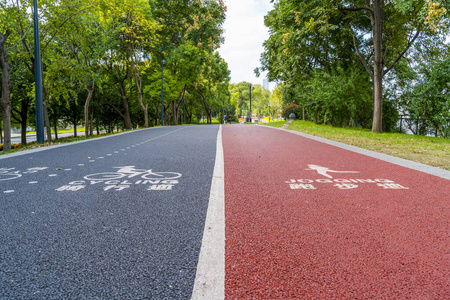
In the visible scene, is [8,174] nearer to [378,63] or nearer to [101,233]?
[101,233]

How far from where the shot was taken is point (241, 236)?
2629 millimetres

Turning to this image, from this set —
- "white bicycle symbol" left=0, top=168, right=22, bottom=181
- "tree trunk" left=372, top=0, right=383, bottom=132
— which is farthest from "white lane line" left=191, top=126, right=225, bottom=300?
"tree trunk" left=372, top=0, right=383, bottom=132

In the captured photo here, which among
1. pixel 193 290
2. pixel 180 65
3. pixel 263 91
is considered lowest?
pixel 193 290

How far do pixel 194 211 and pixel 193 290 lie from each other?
149 cm

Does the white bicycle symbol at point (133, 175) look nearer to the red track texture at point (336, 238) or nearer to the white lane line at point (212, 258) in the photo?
the red track texture at point (336, 238)

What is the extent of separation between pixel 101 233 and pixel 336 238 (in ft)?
7.05

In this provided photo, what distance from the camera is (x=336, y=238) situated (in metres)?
2.58

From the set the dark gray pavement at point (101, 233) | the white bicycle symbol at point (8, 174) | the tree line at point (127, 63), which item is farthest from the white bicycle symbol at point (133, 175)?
the tree line at point (127, 63)

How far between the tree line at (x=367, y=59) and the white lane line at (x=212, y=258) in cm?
1134

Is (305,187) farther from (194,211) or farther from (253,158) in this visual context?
(253,158)

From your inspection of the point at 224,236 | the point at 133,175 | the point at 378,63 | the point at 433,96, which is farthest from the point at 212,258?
the point at 433,96

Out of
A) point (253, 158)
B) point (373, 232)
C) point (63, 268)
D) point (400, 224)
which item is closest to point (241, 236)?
point (373, 232)

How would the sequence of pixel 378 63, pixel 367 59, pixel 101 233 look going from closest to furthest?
pixel 101 233, pixel 378 63, pixel 367 59

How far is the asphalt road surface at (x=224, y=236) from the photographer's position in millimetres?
1873
